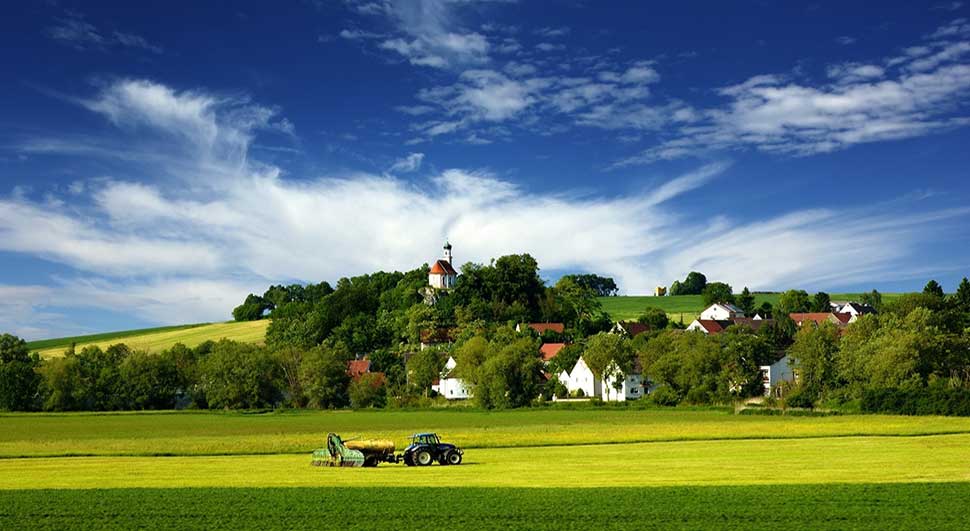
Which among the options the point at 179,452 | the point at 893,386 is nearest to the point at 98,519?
the point at 179,452

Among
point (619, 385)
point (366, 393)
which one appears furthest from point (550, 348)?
point (366, 393)

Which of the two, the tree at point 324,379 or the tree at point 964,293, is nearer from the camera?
the tree at point 324,379

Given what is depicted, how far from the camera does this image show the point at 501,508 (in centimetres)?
2619

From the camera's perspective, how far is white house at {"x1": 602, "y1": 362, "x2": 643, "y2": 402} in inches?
5128

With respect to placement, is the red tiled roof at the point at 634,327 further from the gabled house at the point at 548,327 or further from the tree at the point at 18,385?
the tree at the point at 18,385

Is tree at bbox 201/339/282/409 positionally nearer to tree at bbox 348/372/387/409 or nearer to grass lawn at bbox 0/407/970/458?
tree at bbox 348/372/387/409

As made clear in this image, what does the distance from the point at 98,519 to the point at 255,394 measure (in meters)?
101

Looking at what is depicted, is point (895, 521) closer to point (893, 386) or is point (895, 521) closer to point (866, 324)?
point (893, 386)

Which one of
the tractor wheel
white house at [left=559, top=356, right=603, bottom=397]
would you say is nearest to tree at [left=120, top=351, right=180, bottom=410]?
white house at [left=559, top=356, right=603, bottom=397]

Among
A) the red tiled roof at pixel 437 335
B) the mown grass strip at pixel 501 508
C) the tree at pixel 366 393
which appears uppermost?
the red tiled roof at pixel 437 335

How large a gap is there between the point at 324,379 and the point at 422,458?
85.3 metres

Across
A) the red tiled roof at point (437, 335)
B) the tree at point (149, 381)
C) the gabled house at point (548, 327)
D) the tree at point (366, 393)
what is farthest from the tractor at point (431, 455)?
the gabled house at point (548, 327)

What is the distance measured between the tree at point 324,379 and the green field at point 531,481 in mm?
57450

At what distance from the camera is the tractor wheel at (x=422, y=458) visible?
4134 cm
